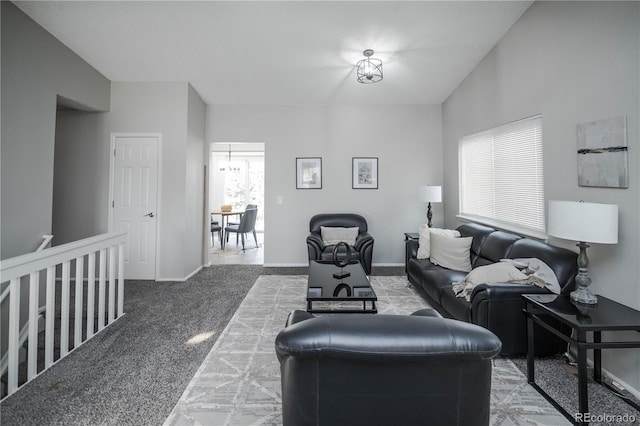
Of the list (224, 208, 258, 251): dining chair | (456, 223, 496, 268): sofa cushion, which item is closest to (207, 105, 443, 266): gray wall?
(224, 208, 258, 251): dining chair

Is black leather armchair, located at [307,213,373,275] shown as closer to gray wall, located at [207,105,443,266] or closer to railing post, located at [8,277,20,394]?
gray wall, located at [207,105,443,266]

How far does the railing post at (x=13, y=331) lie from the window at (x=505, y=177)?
428 centimetres

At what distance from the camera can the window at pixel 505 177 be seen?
2885 millimetres

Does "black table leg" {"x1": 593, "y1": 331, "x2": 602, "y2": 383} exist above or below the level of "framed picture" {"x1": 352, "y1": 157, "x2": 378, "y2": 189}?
below

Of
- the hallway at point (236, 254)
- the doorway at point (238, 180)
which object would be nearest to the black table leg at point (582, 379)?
the hallway at point (236, 254)

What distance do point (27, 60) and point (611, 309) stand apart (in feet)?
17.2

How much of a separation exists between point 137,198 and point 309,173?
2704 mm

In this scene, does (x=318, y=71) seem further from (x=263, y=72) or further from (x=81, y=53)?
(x=81, y=53)

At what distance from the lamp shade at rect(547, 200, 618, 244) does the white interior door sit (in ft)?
15.3

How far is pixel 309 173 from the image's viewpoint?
500 centimetres

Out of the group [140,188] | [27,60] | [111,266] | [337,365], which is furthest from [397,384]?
[140,188]

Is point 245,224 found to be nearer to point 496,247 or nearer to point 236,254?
point 236,254

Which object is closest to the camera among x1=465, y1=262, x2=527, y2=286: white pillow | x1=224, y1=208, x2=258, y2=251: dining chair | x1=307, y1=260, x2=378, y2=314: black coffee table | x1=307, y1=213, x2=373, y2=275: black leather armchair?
x1=465, y1=262, x2=527, y2=286: white pillow

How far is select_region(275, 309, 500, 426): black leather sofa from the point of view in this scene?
2.78 ft
